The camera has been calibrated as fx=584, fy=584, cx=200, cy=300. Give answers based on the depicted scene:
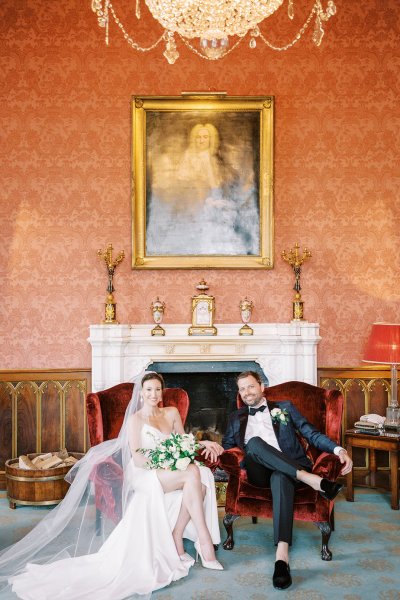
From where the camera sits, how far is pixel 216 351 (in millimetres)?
5449

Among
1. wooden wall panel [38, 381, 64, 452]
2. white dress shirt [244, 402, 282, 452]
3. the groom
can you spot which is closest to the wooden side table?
the groom

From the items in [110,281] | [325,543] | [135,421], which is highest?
[110,281]

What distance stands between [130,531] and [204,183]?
3312 mm

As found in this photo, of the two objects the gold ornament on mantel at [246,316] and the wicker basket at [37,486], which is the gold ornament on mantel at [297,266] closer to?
the gold ornament on mantel at [246,316]

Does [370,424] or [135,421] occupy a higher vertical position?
[135,421]

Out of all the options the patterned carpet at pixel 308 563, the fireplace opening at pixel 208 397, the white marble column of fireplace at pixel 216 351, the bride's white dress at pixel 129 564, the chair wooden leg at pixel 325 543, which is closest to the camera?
the bride's white dress at pixel 129 564

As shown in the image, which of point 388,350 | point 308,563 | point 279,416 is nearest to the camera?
point 308,563

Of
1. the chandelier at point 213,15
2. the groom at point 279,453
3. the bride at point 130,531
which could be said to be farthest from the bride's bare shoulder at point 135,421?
the chandelier at point 213,15

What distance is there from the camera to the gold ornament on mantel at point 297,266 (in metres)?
5.47

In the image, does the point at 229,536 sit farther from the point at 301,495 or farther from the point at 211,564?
the point at 301,495

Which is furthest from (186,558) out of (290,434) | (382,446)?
(382,446)

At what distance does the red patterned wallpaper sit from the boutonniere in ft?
5.31

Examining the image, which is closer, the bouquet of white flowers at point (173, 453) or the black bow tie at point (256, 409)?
the bouquet of white flowers at point (173, 453)

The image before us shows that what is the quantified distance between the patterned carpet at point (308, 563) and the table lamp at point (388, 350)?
2.65ft
